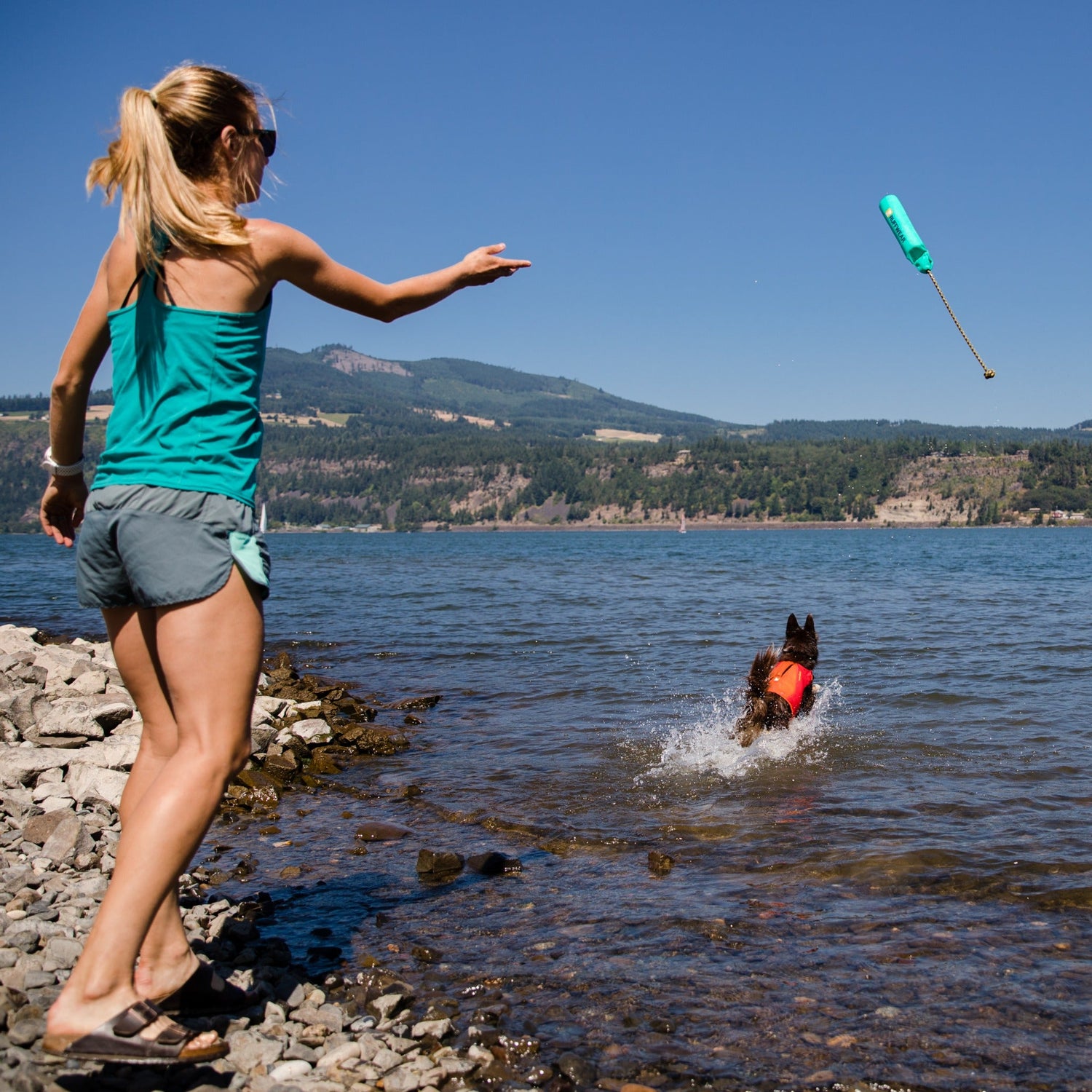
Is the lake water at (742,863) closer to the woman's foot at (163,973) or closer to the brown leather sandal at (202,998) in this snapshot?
the brown leather sandal at (202,998)

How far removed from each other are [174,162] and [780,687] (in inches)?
285

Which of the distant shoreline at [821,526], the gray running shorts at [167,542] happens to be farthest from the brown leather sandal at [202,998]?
the distant shoreline at [821,526]

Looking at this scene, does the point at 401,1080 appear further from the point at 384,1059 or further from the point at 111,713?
the point at 111,713

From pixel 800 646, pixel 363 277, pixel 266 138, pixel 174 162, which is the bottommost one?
pixel 800 646

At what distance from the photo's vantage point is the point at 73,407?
2.97 m

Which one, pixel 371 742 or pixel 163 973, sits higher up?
pixel 163 973

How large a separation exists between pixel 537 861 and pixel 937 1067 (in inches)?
115

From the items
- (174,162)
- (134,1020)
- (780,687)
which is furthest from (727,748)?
(174,162)

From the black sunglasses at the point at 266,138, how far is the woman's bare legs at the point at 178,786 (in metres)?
1.32

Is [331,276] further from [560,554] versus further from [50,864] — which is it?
[560,554]

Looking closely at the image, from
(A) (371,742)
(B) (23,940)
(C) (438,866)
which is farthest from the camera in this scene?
(A) (371,742)

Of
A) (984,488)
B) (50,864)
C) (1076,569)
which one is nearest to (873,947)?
(50,864)

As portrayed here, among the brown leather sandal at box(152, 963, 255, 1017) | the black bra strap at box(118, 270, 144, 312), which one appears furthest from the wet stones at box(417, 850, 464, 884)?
the black bra strap at box(118, 270, 144, 312)

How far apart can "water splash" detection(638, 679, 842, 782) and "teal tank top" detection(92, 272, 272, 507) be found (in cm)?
630
